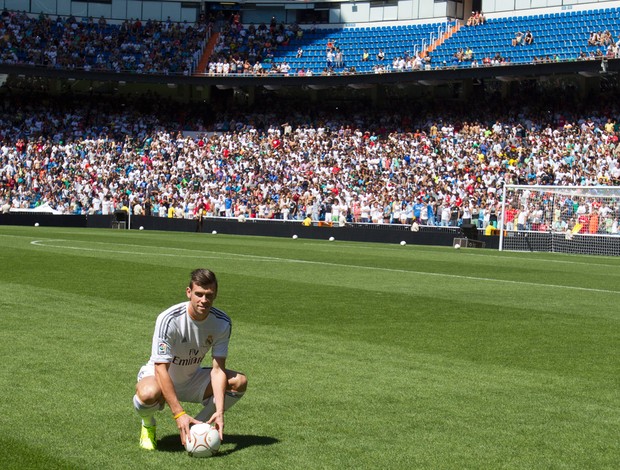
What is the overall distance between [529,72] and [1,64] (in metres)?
30.6

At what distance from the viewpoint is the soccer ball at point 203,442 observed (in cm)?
657

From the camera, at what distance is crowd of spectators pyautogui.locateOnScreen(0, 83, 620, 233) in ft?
153

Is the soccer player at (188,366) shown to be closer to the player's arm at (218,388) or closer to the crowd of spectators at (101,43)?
the player's arm at (218,388)

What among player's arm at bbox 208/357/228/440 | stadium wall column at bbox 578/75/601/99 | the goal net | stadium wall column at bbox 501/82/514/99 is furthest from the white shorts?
stadium wall column at bbox 501/82/514/99

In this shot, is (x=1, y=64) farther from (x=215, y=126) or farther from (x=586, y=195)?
(x=586, y=195)

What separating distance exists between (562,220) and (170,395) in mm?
33280

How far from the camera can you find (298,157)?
56188 millimetres

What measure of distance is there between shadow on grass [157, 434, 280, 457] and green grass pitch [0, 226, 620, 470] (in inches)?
0.8

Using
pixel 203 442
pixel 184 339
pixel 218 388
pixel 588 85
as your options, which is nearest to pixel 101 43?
pixel 588 85

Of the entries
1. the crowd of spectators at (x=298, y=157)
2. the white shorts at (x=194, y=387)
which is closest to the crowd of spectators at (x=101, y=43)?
the crowd of spectators at (x=298, y=157)

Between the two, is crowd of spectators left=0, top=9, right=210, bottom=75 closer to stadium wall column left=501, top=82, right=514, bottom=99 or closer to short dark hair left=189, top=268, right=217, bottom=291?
stadium wall column left=501, top=82, right=514, bottom=99

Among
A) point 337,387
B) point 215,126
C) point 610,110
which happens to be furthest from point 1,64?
point 337,387

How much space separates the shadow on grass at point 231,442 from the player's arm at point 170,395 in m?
0.27

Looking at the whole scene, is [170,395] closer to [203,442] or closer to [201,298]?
[203,442]
